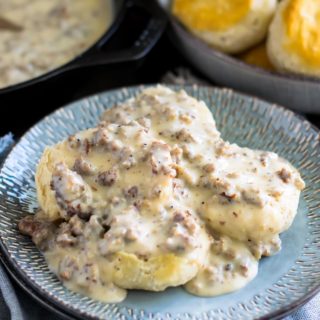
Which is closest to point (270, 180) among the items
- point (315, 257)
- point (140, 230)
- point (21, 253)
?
point (315, 257)

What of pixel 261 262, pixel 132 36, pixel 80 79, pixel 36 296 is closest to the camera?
pixel 36 296

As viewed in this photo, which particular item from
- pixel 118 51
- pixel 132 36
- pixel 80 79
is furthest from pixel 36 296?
pixel 132 36

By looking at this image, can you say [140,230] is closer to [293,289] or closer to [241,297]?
[241,297]

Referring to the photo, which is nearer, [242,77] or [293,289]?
[293,289]

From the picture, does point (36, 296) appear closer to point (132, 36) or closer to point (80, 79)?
point (80, 79)

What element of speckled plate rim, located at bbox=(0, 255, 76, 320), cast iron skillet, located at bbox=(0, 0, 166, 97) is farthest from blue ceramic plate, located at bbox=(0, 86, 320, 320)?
cast iron skillet, located at bbox=(0, 0, 166, 97)

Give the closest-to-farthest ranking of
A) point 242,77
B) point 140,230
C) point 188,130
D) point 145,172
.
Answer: point 140,230, point 145,172, point 188,130, point 242,77
